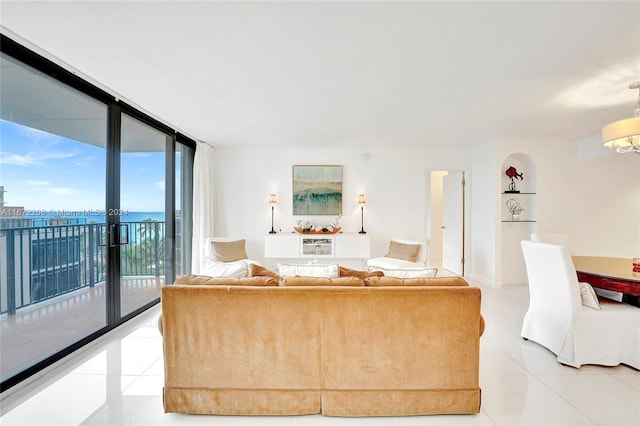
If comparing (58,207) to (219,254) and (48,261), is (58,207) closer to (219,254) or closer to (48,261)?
(48,261)

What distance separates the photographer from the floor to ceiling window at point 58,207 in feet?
6.86

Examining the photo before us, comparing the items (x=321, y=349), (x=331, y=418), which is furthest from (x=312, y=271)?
(x=331, y=418)

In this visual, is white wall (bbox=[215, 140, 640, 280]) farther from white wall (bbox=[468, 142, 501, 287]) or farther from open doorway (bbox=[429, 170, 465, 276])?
open doorway (bbox=[429, 170, 465, 276])

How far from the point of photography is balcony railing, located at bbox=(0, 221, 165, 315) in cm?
209

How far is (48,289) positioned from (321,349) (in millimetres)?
2483

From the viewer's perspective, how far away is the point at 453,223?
555 cm

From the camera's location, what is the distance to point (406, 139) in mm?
4699

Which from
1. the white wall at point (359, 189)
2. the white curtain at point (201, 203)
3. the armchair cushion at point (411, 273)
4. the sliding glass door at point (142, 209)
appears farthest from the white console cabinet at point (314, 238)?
the armchair cushion at point (411, 273)

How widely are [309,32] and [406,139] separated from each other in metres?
3.19

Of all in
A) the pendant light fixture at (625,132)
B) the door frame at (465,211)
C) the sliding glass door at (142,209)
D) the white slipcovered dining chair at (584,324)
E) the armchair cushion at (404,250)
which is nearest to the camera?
the white slipcovered dining chair at (584,324)

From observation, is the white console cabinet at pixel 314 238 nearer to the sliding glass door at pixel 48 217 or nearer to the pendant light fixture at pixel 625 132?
the sliding glass door at pixel 48 217

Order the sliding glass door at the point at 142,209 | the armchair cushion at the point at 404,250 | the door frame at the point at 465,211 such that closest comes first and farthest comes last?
the sliding glass door at the point at 142,209
the armchair cushion at the point at 404,250
the door frame at the point at 465,211

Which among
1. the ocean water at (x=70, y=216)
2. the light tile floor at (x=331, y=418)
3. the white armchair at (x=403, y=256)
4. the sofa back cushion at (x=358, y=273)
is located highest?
the ocean water at (x=70, y=216)

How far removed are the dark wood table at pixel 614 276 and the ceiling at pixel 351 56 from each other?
1723 millimetres
